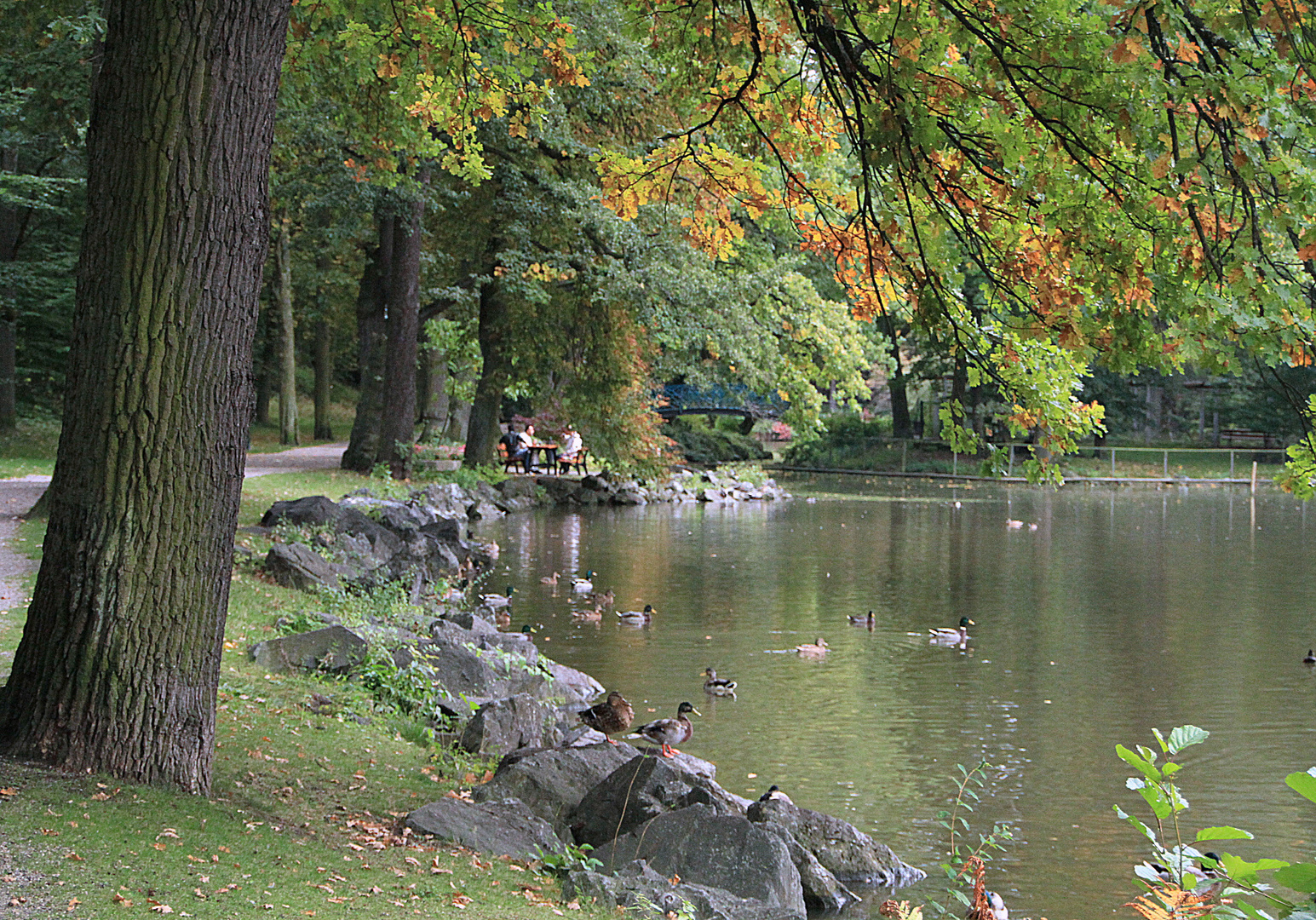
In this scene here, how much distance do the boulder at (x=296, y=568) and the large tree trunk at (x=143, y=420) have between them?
23.6 feet

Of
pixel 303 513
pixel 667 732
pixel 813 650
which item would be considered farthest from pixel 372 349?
pixel 667 732

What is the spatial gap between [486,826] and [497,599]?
9.63 metres

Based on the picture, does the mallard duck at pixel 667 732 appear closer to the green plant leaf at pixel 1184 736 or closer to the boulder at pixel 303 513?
the green plant leaf at pixel 1184 736

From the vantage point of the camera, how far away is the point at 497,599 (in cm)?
1561

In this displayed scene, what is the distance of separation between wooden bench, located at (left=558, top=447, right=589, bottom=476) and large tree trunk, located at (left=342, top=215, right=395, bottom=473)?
28.0 feet

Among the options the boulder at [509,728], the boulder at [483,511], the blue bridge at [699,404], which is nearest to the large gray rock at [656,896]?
the boulder at [509,728]

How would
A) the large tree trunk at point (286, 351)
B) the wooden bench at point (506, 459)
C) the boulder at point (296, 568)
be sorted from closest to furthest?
1. the boulder at point (296, 568)
2. the wooden bench at point (506, 459)
3. the large tree trunk at point (286, 351)

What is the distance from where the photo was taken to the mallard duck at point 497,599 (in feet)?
50.8

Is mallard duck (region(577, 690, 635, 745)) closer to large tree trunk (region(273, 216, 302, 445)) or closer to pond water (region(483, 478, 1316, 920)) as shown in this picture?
pond water (region(483, 478, 1316, 920))

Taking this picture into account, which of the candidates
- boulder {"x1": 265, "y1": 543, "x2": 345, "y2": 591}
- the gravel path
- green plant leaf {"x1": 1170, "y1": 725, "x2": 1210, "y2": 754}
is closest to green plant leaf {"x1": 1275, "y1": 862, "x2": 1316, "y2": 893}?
green plant leaf {"x1": 1170, "y1": 725, "x2": 1210, "y2": 754}

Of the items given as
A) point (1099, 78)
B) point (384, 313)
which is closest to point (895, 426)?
point (384, 313)

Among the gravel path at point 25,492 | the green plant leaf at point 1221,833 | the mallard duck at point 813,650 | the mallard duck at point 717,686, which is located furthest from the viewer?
the mallard duck at point 813,650

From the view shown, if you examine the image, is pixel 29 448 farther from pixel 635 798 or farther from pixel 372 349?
pixel 635 798

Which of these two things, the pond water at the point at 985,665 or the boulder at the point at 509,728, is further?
the boulder at the point at 509,728
